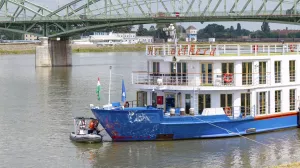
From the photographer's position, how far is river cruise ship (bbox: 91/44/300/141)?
84.6ft

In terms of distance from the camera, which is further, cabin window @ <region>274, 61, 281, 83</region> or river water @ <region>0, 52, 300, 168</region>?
cabin window @ <region>274, 61, 281, 83</region>

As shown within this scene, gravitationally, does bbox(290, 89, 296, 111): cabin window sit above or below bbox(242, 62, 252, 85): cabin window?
below

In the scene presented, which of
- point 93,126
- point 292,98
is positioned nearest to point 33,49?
point 292,98

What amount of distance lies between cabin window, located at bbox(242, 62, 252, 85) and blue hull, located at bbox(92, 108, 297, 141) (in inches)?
60.6

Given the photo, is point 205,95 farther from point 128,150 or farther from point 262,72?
point 128,150

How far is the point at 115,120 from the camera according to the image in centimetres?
2548

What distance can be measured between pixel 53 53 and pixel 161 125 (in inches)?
3097

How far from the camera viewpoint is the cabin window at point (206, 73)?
2694 centimetres

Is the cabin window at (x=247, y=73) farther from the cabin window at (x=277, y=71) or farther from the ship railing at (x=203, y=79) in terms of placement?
the cabin window at (x=277, y=71)

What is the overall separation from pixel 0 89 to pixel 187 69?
1292 inches

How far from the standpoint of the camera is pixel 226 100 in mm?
27078

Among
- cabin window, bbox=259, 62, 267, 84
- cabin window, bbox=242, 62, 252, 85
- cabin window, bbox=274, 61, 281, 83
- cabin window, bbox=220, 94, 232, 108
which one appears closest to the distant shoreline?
cabin window, bbox=274, 61, 281, 83

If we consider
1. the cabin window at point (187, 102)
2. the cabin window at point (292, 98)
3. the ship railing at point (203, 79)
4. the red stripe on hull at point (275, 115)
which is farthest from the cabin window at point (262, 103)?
the cabin window at point (187, 102)

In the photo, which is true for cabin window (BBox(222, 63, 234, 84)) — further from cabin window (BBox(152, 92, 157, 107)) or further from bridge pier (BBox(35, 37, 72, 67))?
bridge pier (BBox(35, 37, 72, 67))
